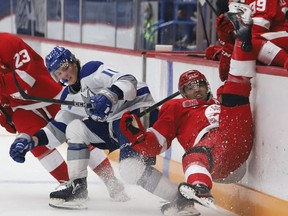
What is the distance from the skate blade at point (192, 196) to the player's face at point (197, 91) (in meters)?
0.60

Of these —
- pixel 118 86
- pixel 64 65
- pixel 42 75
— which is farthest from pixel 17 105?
pixel 118 86

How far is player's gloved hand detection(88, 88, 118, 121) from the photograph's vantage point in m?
3.49

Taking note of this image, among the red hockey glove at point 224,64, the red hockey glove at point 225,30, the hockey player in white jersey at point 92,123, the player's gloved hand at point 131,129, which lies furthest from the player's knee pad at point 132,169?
the red hockey glove at point 225,30

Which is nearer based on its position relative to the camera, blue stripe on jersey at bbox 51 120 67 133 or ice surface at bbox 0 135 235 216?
ice surface at bbox 0 135 235 216

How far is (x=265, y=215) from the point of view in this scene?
11.0ft

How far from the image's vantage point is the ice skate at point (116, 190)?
3916 millimetres

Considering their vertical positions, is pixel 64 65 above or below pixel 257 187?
above

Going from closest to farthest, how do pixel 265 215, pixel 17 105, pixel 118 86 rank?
pixel 265 215
pixel 118 86
pixel 17 105

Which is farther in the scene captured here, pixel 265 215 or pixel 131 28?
pixel 131 28

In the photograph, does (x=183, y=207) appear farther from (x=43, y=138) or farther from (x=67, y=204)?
(x=43, y=138)

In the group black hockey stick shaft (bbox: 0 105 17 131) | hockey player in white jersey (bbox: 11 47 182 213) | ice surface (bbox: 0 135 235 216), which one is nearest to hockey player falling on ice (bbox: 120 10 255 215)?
hockey player in white jersey (bbox: 11 47 182 213)

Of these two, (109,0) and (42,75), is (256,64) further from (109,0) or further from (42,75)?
(109,0)

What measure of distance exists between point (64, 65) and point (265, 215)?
105 cm

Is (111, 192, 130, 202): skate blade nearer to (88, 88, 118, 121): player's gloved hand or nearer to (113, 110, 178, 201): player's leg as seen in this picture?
(113, 110, 178, 201): player's leg
